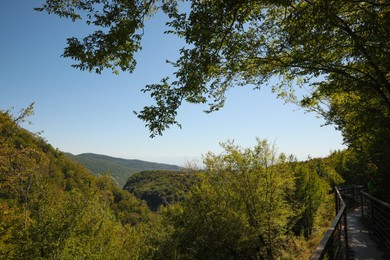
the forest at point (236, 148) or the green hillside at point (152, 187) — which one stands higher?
the forest at point (236, 148)

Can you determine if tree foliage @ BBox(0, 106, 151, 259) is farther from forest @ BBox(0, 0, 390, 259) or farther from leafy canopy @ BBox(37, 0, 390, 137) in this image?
leafy canopy @ BBox(37, 0, 390, 137)

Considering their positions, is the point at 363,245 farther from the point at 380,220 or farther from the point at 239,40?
the point at 239,40

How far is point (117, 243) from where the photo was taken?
87.4ft

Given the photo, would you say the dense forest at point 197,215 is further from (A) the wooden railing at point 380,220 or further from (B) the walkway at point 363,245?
(B) the walkway at point 363,245

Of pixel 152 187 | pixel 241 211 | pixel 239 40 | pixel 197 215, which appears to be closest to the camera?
pixel 239 40

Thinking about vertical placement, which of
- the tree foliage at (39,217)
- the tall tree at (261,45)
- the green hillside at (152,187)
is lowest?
the green hillside at (152,187)

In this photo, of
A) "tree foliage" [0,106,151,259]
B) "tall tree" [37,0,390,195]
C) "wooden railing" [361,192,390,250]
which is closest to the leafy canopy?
"tall tree" [37,0,390,195]

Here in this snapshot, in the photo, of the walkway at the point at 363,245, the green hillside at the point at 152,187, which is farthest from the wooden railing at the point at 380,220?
the green hillside at the point at 152,187

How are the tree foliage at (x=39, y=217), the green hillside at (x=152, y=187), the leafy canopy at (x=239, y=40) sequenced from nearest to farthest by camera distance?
the leafy canopy at (x=239, y=40) → the tree foliage at (x=39, y=217) → the green hillside at (x=152, y=187)

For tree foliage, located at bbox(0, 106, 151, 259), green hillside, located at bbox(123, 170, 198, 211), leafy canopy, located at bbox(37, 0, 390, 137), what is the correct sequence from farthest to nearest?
green hillside, located at bbox(123, 170, 198, 211) < tree foliage, located at bbox(0, 106, 151, 259) < leafy canopy, located at bbox(37, 0, 390, 137)

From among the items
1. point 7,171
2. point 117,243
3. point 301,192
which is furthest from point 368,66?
point 117,243

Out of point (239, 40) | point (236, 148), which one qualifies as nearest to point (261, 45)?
point (239, 40)

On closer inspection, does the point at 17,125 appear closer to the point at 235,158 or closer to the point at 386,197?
the point at 235,158

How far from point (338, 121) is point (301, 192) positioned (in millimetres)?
13656
